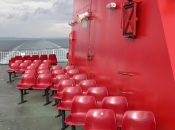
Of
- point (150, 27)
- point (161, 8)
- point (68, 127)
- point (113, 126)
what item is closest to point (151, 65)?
point (150, 27)

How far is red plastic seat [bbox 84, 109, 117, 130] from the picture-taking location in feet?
13.1

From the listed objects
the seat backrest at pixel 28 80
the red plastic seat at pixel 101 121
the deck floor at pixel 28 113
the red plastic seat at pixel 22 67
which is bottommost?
the deck floor at pixel 28 113

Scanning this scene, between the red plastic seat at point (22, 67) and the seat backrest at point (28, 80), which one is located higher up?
the red plastic seat at point (22, 67)

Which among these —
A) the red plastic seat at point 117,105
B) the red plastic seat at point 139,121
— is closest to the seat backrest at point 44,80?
the red plastic seat at point 117,105

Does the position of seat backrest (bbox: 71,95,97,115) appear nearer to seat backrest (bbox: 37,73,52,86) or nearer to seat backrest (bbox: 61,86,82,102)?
seat backrest (bbox: 61,86,82,102)

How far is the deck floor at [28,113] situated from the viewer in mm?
5918

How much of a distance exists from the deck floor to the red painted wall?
168 centimetres

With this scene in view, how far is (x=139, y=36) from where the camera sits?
180 inches

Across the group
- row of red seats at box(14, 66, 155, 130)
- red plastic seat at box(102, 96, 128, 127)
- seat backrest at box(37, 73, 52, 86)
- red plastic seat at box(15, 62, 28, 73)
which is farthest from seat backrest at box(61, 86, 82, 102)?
red plastic seat at box(15, 62, 28, 73)

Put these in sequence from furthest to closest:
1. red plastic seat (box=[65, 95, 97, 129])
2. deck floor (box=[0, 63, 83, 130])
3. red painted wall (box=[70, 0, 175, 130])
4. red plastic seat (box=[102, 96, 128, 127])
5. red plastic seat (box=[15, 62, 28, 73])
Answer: red plastic seat (box=[15, 62, 28, 73]), deck floor (box=[0, 63, 83, 130]), red plastic seat (box=[65, 95, 97, 129]), red plastic seat (box=[102, 96, 128, 127]), red painted wall (box=[70, 0, 175, 130])

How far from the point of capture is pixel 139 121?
3.84 meters

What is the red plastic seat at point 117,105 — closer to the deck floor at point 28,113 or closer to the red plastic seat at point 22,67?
the deck floor at point 28,113

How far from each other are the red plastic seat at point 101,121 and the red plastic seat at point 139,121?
21 centimetres

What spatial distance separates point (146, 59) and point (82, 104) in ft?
5.24
